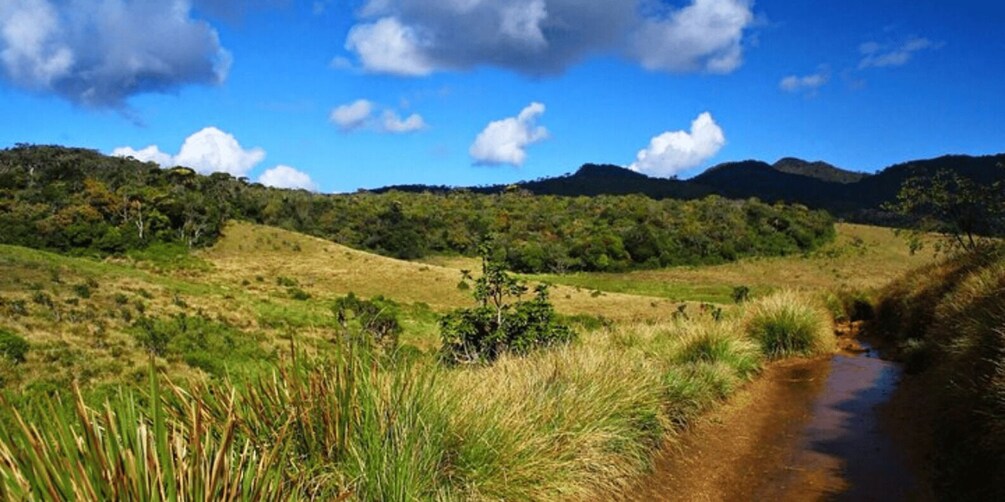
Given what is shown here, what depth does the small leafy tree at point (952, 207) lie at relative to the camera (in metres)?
17.4

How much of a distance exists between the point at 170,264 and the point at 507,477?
6735cm

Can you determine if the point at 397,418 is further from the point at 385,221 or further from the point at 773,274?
the point at 385,221

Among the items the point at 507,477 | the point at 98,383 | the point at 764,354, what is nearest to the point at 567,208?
the point at 98,383

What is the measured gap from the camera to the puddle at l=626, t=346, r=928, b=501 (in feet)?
20.3

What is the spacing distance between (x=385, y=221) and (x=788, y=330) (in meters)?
82.4

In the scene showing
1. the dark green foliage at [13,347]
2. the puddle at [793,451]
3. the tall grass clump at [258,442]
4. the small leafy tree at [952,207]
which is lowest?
the dark green foliage at [13,347]

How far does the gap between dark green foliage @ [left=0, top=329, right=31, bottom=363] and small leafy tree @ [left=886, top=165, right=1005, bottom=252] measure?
3060 cm

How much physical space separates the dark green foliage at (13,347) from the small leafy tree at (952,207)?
3060cm

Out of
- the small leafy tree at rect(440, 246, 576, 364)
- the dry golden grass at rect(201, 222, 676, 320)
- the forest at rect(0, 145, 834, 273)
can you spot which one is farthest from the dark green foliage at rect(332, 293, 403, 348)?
the forest at rect(0, 145, 834, 273)

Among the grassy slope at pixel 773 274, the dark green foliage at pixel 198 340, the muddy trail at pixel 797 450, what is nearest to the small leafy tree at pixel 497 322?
the muddy trail at pixel 797 450

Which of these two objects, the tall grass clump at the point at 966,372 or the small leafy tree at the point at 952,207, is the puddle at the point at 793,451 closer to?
the tall grass clump at the point at 966,372

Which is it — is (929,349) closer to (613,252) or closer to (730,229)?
(613,252)

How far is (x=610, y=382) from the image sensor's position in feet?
22.6

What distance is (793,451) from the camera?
7297 mm
